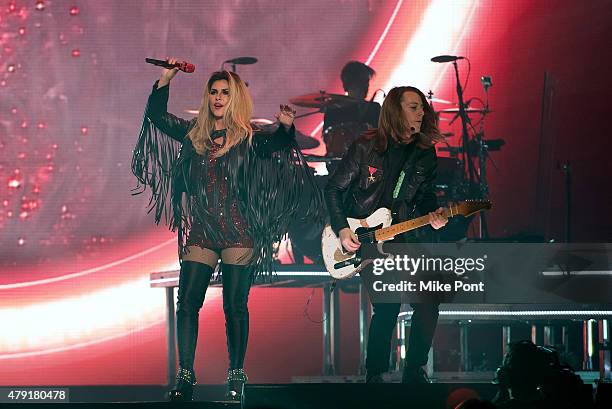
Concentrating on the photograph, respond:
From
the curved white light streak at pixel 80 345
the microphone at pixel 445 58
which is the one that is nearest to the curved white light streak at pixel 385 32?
the microphone at pixel 445 58

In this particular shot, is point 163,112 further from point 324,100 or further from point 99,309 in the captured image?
point 99,309

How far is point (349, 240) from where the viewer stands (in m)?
4.38

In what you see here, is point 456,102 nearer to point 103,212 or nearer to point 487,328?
point 487,328

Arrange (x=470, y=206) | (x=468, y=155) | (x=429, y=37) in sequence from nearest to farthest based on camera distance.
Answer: (x=470, y=206)
(x=468, y=155)
(x=429, y=37)

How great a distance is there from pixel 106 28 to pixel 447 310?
2.96 metres

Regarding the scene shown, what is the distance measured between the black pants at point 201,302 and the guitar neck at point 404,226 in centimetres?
64

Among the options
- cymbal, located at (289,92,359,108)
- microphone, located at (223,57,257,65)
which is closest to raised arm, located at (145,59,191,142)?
cymbal, located at (289,92,359,108)

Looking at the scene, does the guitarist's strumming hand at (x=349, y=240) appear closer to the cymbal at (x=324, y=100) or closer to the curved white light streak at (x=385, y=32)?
the cymbal at (x=324, y=100)

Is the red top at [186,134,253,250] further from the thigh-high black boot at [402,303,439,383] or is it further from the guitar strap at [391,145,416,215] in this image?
the thigh-high black boot at [402,303,439,383]

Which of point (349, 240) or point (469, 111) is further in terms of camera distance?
point (469, 111)

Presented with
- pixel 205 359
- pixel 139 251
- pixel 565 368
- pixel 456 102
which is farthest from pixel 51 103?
pixel 565 368

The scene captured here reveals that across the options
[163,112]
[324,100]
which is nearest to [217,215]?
[163,112]

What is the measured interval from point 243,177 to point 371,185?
57 cm

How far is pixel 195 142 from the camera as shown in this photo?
13.8 ft
